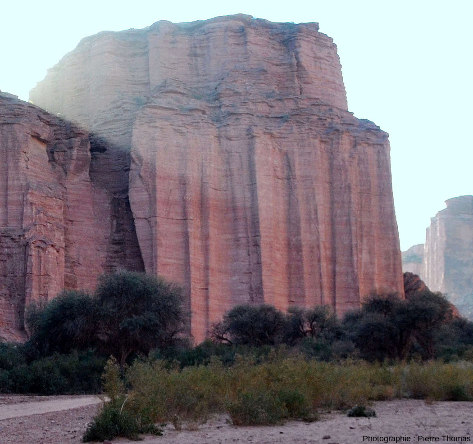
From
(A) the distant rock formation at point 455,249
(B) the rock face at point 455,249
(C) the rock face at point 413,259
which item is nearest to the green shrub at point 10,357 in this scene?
(A) the distant rock formation at point 455,249

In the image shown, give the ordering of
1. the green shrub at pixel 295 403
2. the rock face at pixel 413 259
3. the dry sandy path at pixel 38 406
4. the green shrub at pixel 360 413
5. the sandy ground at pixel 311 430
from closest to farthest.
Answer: the sandy ground at pixel 311 430 → the green shrub at pixel 295 403 → the green shrub at pixel 360 413 → the dry sandy path at pixel 38 406 → the rock face at pixel 413 259

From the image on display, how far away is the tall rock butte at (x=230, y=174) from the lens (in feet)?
152

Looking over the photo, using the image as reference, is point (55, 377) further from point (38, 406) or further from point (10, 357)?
point (38, 406)

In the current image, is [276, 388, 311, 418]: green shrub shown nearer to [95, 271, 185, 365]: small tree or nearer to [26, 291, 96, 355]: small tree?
[95, 271, 185, 365]: small tree

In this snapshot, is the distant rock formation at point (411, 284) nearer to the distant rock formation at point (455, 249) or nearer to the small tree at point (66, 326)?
the small tree at point (66, 326)

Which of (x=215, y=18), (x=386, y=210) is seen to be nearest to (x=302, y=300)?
(x=386, y=210)

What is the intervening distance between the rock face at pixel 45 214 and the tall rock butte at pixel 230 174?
0.59ft

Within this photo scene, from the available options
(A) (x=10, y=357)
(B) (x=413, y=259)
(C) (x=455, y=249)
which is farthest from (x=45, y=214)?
(B) (x=413, y=259)

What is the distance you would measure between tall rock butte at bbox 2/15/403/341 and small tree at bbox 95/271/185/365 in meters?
10.1

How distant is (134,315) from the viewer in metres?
32.0

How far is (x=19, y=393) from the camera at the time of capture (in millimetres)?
24719

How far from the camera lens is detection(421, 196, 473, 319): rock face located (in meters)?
108

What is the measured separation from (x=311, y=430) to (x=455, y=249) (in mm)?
100424

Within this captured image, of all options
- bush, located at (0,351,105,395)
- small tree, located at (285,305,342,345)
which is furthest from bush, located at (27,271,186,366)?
small tree, located at (285,305,342,345)
